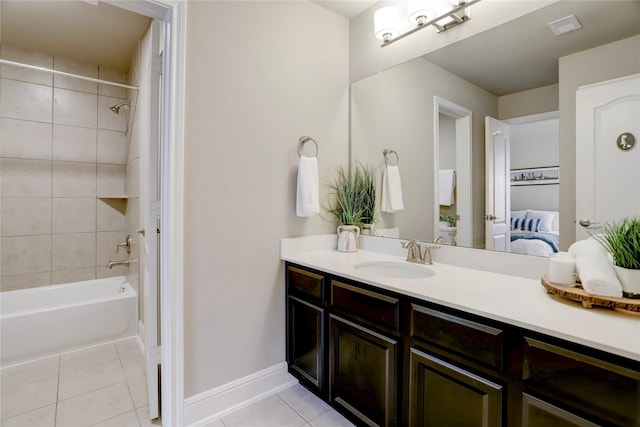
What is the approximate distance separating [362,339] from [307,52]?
1.81m

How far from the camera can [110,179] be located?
3180 millimetres

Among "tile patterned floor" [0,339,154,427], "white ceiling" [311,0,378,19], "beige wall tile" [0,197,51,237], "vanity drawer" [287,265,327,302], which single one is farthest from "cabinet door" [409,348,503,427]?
"beige wall tile" [0,197,51,237]

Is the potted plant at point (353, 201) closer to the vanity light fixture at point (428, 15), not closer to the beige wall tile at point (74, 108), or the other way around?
the vanity light fixture at point (428, 15)

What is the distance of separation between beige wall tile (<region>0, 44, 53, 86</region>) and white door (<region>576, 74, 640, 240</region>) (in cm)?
400

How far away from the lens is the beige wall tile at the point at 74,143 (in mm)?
2908

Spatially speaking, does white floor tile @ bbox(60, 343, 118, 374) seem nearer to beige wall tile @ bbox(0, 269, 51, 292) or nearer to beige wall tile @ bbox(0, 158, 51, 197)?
beige wall tile @ bbox(0, 269, 51, 292)

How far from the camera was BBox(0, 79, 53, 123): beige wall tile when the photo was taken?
2.69m

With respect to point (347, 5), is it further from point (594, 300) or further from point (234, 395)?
point (234, 395)

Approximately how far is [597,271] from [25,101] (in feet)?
13.6

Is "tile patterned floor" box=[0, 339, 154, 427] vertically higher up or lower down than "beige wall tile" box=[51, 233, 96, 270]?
lower down

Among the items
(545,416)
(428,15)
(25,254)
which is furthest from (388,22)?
(25,254)

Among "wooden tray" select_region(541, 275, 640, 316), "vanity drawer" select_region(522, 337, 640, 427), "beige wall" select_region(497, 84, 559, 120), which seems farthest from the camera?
"beige wall" select_region(497, 84, 559, 120)

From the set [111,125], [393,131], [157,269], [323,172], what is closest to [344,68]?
→ [393,131]

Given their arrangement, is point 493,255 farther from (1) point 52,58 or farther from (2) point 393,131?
(1) point 52,58
